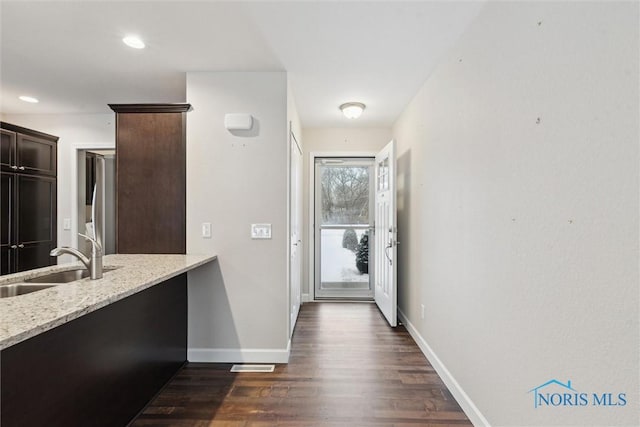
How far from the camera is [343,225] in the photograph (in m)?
4.65

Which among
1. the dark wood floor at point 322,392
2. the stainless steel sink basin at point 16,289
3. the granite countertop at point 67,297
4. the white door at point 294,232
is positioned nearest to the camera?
the granite countertop at point 67,297

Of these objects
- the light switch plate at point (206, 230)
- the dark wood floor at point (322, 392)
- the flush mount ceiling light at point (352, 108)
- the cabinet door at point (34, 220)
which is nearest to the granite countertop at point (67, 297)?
the light switch plate at point (206, 230)

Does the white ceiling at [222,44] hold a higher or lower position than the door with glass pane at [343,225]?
higher

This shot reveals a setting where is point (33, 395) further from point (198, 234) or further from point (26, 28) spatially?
point (26, 28)

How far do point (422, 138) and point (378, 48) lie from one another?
3.22 feet

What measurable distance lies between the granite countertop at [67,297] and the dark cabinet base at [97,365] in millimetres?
170

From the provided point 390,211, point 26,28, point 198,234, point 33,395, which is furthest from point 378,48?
point 33,395

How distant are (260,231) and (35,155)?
287 centimetres

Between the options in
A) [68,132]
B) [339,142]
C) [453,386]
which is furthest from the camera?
[339,142]

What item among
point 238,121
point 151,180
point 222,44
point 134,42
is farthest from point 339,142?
point 134,42

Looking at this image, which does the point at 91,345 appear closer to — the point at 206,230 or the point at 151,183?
the point at 206,230

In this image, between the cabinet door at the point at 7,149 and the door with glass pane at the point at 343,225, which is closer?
the cabinet door at the point at 7,149

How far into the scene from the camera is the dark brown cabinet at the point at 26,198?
124 inches

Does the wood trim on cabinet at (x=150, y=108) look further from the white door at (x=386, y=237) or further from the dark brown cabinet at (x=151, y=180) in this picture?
the white door at (x=386, y=237)
